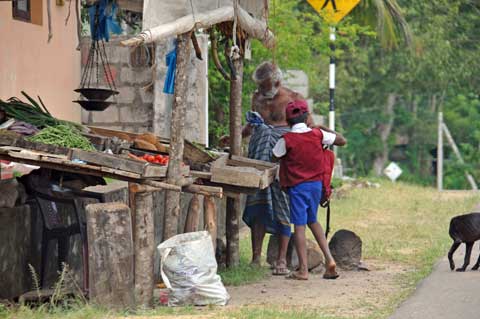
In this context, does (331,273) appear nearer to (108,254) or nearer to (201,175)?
(201,175)

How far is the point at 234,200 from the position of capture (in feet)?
40.7

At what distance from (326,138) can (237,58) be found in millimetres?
1643

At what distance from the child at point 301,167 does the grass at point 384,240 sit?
2.52ft

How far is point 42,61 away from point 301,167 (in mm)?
4974

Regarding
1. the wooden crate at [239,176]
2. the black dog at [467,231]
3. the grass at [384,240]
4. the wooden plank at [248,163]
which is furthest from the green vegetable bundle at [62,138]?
the black dog at [467,231]

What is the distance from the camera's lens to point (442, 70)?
32.3 m

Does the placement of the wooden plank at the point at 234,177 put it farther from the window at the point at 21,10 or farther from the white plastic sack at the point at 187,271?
the window at the point at 21,10

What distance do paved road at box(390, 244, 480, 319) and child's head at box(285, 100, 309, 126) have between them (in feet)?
6.84

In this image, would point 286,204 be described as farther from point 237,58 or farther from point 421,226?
point 421,226

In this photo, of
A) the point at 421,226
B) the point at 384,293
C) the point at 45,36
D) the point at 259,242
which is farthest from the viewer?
the point at 421,226

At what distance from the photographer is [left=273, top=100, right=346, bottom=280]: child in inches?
445

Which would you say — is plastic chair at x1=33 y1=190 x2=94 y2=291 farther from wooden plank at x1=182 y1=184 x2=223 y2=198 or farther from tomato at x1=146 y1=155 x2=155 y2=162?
wooden plank at x1=182 y1=184 x2=223 y2=198

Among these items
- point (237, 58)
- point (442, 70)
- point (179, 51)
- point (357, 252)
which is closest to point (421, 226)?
point (357, 252)

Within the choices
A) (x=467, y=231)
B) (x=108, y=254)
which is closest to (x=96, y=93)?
(x=108, y=254)
